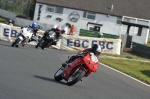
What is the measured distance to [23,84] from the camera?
38.9 feet

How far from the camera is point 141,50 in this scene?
39438mm

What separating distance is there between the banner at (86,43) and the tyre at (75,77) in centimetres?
1905

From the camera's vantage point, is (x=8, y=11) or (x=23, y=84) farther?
(x=8, y=11)

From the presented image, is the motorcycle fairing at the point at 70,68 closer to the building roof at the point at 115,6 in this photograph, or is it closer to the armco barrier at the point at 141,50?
the armco barrier at the point at 141,50

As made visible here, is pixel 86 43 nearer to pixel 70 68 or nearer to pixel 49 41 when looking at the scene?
pixel 49 41

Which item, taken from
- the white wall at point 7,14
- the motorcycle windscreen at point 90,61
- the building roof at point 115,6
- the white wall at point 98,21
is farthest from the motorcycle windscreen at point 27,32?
the building roof at point 115,6

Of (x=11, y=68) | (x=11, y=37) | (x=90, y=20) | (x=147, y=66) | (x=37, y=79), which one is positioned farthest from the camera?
(x=90, y=20)

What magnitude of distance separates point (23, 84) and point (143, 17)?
5642 centimetres

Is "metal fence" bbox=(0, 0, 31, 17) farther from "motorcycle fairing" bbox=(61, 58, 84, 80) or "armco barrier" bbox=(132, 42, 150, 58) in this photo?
"motorcycle fairing" bbox=(61, 58, 84, 80)

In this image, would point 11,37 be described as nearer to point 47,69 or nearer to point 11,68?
point 47,69

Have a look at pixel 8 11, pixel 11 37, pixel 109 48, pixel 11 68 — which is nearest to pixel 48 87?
pixel 11 68

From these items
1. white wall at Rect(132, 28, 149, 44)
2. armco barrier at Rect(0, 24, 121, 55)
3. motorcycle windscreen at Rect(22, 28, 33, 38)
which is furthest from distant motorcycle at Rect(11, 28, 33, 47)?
white wall at Rect(132, 28, 149, 44)

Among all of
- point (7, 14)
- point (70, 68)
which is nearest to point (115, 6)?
point (7, 14)

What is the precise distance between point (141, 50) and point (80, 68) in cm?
2641
